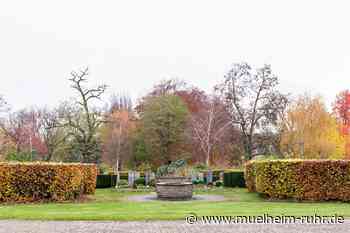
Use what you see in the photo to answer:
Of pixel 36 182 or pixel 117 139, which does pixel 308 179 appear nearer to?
pixel 36 182

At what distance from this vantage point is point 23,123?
4384 cm

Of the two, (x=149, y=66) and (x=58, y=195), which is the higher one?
(x=149, y=66)

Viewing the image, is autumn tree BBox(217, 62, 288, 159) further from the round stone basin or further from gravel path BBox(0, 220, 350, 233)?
gravel path BBox(0, 220, 350, 233)

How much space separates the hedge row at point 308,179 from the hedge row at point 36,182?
28.0 ft

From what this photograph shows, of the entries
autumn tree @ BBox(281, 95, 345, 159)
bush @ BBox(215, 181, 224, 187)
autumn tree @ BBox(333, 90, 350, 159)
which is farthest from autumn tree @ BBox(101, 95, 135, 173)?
autumn tree @ BBox(333, 90, 350, 159)

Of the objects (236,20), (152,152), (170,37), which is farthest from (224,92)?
(236,20)

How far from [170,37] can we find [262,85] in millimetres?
17648

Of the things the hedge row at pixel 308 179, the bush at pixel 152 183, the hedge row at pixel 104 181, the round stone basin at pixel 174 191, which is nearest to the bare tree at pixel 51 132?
the hedge row at pixel 104 181

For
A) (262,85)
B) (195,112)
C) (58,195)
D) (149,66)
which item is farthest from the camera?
(149,66)

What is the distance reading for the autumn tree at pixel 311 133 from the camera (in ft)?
114

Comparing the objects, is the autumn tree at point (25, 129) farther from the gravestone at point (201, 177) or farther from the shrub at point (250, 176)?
the shrub at point (250, 176)

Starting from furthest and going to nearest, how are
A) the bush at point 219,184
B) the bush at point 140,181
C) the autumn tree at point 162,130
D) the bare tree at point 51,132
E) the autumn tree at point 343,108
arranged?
the autumn tree at point 343,108 → the bare tree at point 51,132 → the autumn tree at point 162,130 → the bush at point 219,184 → the bush at point 140,181

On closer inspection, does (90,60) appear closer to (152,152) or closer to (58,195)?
(152,152)

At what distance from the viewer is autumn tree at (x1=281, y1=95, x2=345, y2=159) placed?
34.6 m
